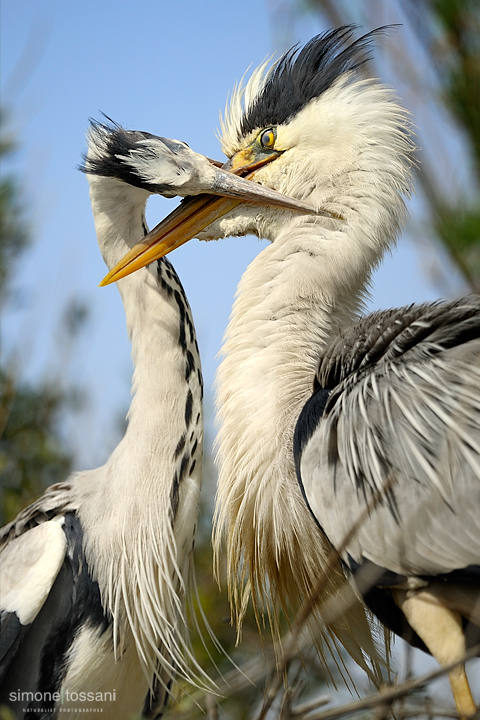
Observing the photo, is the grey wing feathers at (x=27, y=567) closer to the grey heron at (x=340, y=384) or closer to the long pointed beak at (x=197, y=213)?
the grey heron at (x=340, y=384)

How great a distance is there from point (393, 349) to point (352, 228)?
0.54 metres

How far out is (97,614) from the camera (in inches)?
69.5

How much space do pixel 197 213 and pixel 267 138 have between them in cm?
39

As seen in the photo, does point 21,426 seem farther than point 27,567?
Yes

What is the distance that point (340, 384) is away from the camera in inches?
61.4

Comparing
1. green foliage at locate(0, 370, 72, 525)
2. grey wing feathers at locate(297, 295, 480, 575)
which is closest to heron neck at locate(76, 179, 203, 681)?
grey wing feathers at locate(297, 295, 480, 575)

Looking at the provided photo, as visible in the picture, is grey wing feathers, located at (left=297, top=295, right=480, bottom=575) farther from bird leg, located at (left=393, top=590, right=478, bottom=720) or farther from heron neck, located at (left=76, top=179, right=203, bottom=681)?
heron neck, located at (left=76, top=179, right=203, bottom=681)

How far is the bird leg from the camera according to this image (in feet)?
4.33

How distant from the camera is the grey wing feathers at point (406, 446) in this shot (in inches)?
52.5

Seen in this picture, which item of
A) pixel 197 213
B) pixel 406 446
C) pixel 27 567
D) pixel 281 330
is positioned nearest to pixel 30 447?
pixel 27 567

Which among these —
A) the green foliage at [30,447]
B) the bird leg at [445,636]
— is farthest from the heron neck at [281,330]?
the green foliage at [30,447]

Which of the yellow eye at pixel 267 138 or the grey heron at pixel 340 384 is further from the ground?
the yellow eye at pixel 267 138

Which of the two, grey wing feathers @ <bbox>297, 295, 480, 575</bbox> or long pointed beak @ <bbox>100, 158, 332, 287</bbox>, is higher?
long pointed beak @ <bbox>100, 158, 332, 287</bbox>

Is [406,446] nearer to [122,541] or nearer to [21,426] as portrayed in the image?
[122,541]
